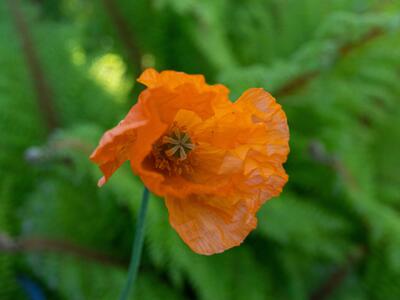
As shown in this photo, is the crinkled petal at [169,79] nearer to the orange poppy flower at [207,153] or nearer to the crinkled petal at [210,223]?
the orange poppy flower at [207,153]

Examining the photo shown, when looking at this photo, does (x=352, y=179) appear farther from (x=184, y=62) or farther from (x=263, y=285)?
(x=184, y=62)

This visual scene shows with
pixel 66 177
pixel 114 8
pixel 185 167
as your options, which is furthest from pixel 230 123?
pixel 114 8

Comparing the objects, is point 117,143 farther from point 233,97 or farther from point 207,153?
point 233,97

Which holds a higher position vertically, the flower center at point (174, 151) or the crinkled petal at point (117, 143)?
the flower center at point (174, 151)

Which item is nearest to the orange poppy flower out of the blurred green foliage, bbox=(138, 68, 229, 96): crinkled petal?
bbox=(138, 68, 229, 96): crinkled petal

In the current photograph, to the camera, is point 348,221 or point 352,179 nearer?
point 352,179

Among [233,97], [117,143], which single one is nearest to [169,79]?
[117,143]

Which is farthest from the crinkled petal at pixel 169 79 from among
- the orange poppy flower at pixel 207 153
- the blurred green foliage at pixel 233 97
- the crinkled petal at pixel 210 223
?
the blurred green foliage at pixel 233 97
